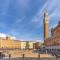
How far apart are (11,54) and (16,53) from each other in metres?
3.98

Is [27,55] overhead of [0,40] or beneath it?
beneath

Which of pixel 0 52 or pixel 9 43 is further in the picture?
pixel 9 43

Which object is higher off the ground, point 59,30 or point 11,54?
point 59,30

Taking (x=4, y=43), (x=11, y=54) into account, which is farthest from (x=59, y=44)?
(x=4, y=43)

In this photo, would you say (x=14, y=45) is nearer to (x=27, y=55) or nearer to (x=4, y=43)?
(x=4, y=43)

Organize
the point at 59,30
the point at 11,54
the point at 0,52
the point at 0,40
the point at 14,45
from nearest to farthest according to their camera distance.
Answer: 1. the point at 11,54
2. the point at 0,52
3. the point at 59,30
4. the point at 0,40
5. the point at 14,45

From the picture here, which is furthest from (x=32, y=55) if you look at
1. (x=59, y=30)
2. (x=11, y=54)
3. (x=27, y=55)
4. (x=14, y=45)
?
(x=14, y=45)

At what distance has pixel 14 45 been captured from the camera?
196m

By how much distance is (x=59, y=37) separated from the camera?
123250mm

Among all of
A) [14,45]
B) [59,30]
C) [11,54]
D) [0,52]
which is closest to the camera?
[11,54]

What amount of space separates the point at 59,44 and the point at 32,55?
2409cm

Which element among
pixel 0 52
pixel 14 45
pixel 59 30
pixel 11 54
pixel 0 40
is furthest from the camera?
pixel 14 45

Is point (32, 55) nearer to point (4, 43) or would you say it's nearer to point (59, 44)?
point (59, 44)

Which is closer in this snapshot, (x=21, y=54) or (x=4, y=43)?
(x=21, y=54)
